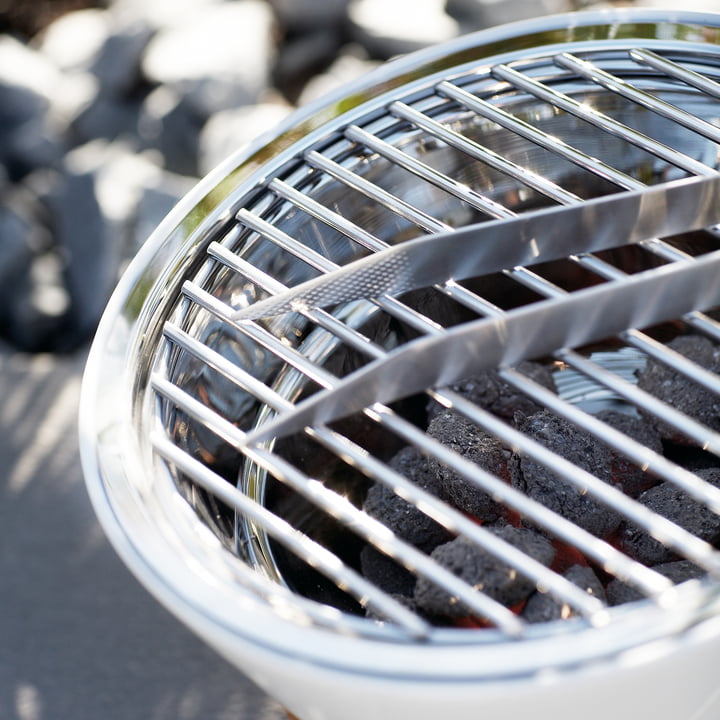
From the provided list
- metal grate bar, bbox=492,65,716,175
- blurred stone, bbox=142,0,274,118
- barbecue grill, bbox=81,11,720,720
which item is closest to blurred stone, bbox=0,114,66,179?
blurred stone, bbox=142,0,274,118

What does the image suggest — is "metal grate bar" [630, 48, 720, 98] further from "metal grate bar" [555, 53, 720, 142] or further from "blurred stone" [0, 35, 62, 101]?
"blurred stone" [0, 35, 62, 101]

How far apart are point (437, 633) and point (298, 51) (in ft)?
6.98

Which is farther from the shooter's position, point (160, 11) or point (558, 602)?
point (160, 11)

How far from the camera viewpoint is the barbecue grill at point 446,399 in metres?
0.56

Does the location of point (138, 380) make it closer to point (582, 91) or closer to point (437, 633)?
point (437, 633)

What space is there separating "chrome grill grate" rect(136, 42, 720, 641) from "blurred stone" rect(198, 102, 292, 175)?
1.01m

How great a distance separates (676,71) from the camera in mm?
917

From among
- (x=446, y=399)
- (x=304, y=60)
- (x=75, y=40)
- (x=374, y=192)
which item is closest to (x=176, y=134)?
(x=304, y=60)

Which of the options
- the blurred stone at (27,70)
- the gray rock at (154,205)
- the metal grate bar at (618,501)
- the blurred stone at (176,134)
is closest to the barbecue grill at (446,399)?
the metal grate bar at (618,501)

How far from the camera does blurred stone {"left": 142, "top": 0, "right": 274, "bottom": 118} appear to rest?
214 centimetres

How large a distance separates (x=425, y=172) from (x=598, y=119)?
19cm

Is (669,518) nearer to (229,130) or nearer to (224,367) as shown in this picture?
(224,367)

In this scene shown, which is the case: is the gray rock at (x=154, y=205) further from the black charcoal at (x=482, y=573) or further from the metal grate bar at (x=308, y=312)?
the black charcoal at (x=482, y=573)

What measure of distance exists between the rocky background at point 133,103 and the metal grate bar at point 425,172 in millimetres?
993
